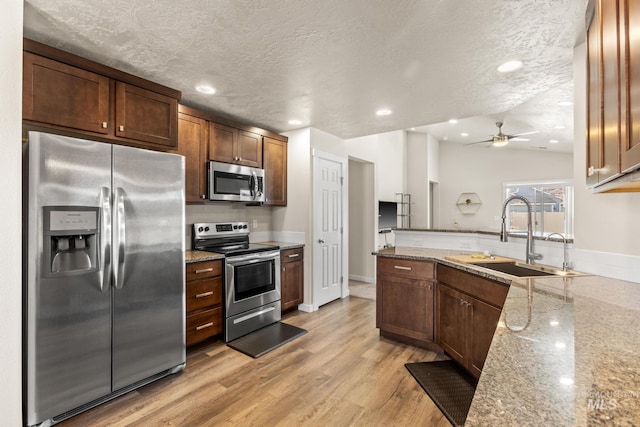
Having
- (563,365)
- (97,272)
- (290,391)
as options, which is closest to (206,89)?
(97,272)

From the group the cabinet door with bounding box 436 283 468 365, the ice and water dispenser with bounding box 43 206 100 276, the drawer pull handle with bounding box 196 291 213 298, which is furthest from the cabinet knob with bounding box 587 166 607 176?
the drawer pull handle with bounding box 196 291 213 298

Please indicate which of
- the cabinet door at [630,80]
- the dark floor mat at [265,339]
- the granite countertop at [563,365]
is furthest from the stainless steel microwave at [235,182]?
the cabinet door at [630,80]

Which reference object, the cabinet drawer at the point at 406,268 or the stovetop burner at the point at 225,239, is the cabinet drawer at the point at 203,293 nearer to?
the stovetop burner at the point at 225,239

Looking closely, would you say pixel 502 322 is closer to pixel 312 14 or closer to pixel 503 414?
pixel 503 414

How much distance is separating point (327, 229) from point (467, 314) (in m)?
2.32

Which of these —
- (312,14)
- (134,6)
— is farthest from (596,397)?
(134,6)

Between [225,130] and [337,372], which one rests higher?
[225,130]

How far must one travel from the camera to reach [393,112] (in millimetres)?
3434

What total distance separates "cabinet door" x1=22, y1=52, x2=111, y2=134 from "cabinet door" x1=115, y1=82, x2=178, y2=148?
97 millimetres

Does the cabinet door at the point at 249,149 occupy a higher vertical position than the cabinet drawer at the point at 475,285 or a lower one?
higher

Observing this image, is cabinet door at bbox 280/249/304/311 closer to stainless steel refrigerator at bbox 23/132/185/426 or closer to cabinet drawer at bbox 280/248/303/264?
cabinet drawer at bbox 280/248/303/264

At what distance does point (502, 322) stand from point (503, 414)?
2.04 feet

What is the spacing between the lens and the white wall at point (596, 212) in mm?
1745

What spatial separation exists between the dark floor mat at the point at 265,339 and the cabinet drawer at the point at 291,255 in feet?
2.49
